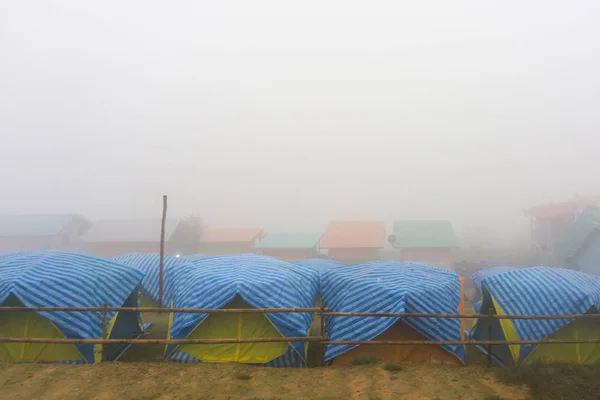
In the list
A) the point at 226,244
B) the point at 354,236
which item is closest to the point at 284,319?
the point at 354,236

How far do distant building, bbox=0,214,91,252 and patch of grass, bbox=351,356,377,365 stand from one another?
34357 mm

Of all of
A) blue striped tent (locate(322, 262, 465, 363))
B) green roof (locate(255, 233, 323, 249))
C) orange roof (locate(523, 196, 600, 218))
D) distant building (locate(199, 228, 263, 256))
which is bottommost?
distant building (locate(199, 228, 263, 256))

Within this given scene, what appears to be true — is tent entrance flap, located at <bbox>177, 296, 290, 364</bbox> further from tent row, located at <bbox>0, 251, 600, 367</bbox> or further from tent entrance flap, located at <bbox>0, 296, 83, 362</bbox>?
tent entrance flap, located at <bbox>0, 296, 83, 362</bbox>

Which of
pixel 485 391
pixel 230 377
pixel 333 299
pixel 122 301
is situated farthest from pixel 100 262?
pixel 485 391

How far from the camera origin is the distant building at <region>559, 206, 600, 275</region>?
2198cm

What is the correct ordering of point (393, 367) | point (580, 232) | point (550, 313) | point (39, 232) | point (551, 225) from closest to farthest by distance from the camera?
point (393, 367)
point (550, 313)
point (580, 232)
point (551, 225)
point (39, 232)

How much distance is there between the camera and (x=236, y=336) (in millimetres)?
8055

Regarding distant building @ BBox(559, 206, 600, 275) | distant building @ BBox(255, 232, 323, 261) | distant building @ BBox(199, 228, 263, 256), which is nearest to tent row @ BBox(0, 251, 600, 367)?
distant building @ BBox(559, 206, 600, 275)

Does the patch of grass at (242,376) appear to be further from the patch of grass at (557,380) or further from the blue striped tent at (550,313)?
the blue striped tent at (550,313)

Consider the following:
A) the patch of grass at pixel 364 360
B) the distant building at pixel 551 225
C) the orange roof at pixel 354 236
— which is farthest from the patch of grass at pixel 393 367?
the distant building at pixel 551 225

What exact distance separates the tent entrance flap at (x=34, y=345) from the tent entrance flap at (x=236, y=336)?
2.17m

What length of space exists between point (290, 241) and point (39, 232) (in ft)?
68.1

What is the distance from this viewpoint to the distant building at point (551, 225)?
31016mm

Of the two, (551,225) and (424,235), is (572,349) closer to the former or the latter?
(424,235)
